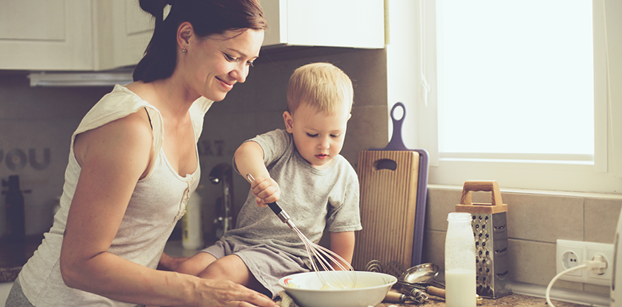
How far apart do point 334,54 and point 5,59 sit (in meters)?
1.12

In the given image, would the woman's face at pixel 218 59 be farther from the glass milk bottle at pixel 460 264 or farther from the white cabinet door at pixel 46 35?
the white cabinet door at pixel 46 35

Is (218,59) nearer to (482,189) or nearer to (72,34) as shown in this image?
(482,189)

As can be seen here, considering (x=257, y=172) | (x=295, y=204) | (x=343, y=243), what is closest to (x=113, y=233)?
(x=257, y=172)

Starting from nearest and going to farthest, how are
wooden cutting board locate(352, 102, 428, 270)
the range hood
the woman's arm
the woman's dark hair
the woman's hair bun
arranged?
the woman's arm < the woman's dark hair < the woman's hair bun < wooden cutting board locate(352, 102, 428, 270) < the range hood

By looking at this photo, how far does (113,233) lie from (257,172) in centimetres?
32

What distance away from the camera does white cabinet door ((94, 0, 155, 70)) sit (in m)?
1.77

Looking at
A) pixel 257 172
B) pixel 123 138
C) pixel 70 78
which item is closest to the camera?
pixel 123 138

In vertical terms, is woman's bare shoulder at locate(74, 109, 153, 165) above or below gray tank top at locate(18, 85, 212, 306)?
above

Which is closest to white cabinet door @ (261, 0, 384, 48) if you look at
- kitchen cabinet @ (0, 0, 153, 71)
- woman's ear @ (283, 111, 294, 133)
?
woman's ear @ (283, 111, 294, 133)

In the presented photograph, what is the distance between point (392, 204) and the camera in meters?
1.38

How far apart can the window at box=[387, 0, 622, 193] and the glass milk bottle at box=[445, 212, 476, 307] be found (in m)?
0.36

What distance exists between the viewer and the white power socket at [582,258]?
3.64 ft

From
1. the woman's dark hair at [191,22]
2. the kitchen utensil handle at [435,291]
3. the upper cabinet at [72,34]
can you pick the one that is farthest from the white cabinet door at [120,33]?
the kitchen utensil handle at [435,291]

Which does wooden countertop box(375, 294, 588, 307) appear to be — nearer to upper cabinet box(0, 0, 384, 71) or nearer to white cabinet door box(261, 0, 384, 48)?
white cabinet door box(261, 0, 384, 48)
